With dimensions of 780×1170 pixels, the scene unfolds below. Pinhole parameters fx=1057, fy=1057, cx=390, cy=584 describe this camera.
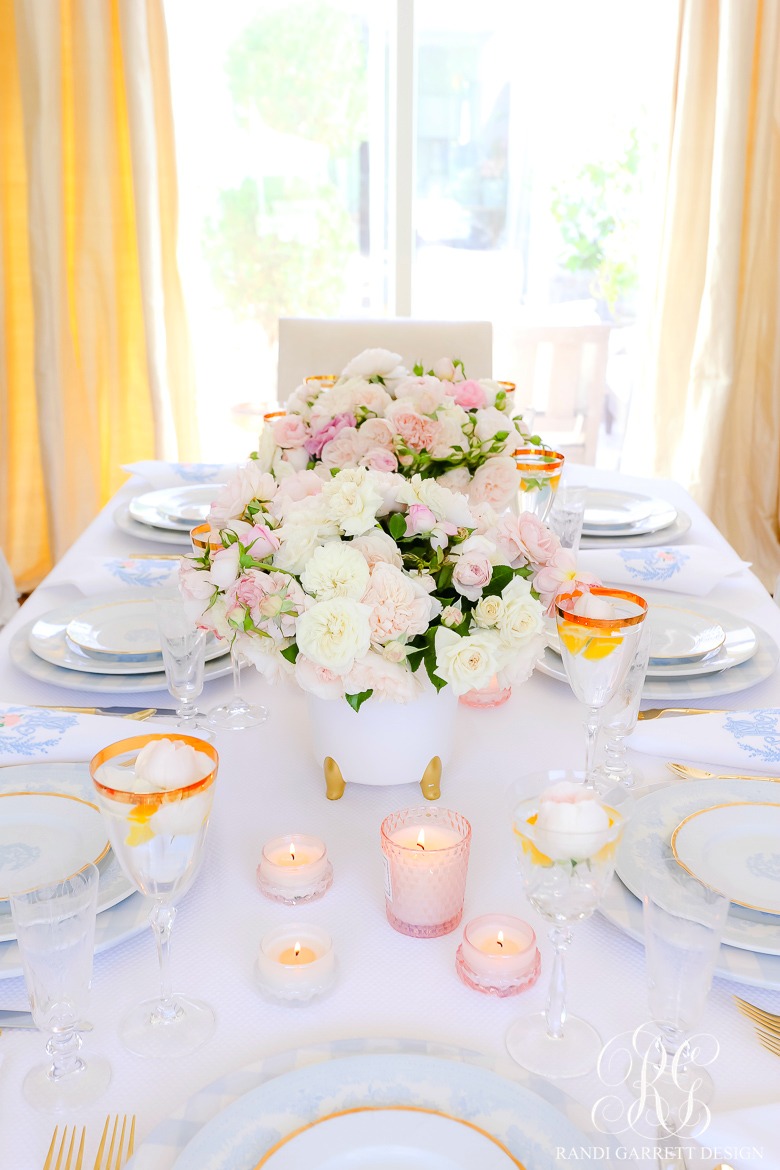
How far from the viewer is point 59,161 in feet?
10.4

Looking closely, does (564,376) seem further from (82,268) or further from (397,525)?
(397,525)

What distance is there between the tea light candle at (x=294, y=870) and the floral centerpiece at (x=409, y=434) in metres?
0.45

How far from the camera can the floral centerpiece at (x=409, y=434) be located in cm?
118

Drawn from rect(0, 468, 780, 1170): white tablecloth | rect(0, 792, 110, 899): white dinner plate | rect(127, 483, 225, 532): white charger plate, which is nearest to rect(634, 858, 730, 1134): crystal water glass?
rect(0, 468, 780, 1170): white tablecloth

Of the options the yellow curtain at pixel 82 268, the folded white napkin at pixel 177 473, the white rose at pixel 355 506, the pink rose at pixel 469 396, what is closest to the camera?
the white rose at pixel 355 506

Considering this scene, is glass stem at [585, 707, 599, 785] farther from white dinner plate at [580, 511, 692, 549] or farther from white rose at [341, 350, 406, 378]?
white dinner plate at [580, 511, 692, 549]

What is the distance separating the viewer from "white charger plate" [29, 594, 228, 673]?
4.04 feet

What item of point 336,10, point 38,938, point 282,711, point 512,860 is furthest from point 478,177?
point 38,938

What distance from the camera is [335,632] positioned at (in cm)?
86

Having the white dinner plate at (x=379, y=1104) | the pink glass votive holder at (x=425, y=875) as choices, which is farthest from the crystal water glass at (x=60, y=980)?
the pink glass votive holder at (x=425, y=875)

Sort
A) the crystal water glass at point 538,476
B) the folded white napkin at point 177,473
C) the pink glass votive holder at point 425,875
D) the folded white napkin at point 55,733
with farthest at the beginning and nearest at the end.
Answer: the folded white napkin at point 177,473, the crystal water glass at point 538,476, the folded white napkin at point 55,733, the pink glass votive holder at point 425,875

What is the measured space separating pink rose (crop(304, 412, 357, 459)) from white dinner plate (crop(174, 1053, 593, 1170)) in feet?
2.39

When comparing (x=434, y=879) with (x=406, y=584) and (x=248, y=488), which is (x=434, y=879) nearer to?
(x=406, y=584)

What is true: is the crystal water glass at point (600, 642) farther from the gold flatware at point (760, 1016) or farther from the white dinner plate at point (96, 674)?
the white dinner plate at point (96, 674)
